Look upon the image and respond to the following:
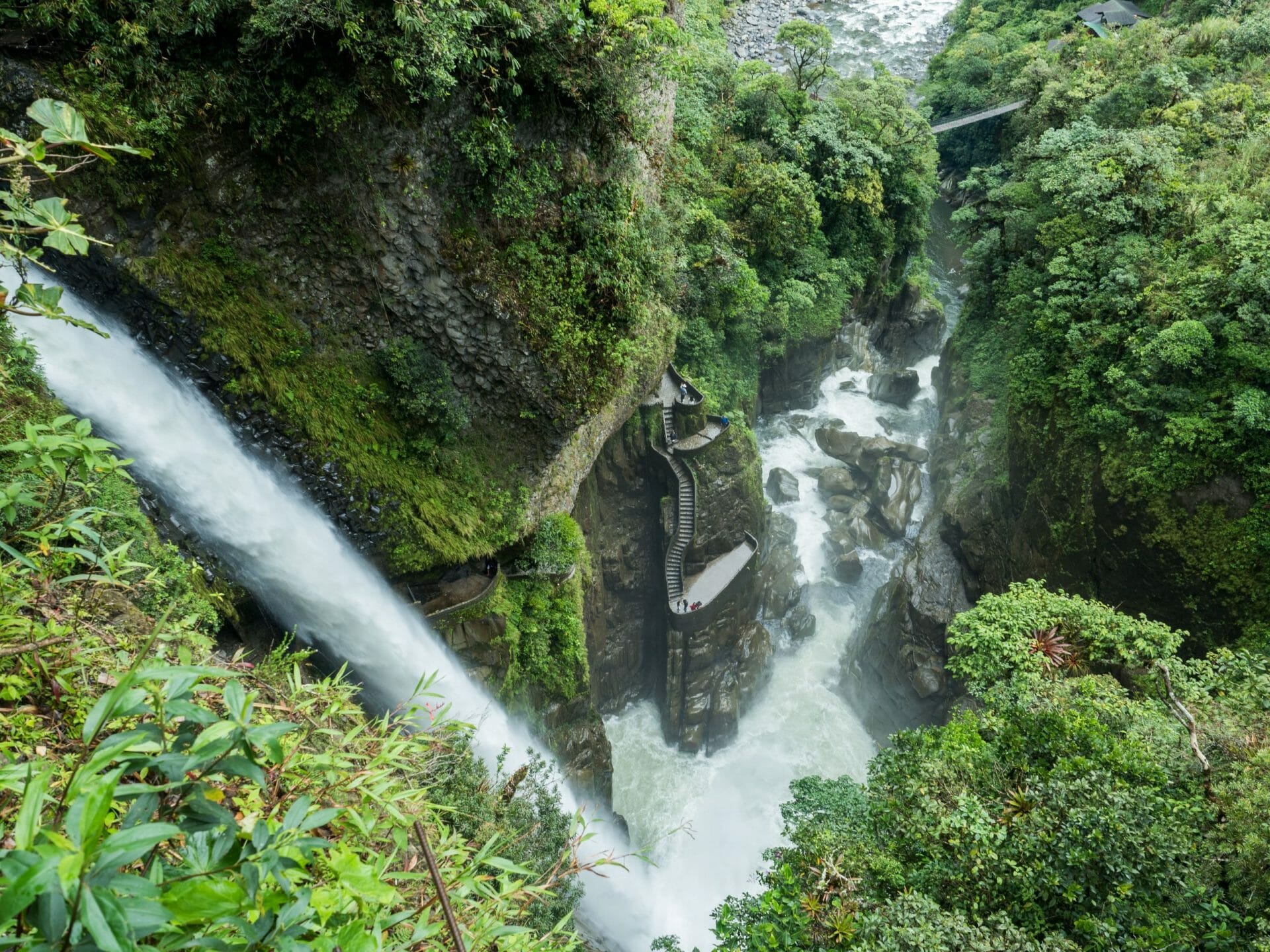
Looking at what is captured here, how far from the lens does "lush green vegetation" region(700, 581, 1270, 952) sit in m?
5.20

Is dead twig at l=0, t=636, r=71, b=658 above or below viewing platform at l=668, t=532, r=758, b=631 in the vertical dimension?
above

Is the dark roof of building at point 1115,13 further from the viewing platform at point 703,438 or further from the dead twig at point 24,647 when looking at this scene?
the dead twig at point 24,647

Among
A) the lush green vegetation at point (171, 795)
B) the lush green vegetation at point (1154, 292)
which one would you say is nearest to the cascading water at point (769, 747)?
the lush green vegetation at point (1154, 292)

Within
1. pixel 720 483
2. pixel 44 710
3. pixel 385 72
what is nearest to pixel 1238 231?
pixel 720 483

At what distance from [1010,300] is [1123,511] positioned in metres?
6.70

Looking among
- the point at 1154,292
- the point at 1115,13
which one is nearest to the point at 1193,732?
the point at 1154,292

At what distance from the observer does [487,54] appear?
779 cm

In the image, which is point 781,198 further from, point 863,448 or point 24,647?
point 24,647

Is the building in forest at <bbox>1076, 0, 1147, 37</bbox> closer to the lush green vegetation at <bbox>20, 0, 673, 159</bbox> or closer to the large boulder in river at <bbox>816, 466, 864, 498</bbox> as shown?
the large boulder in river at <bbox>816, 466, 864, 498</bbox>

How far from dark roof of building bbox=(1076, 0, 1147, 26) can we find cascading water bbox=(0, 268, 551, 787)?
114 ft

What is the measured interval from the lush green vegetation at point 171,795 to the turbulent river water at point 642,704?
2.44 metres

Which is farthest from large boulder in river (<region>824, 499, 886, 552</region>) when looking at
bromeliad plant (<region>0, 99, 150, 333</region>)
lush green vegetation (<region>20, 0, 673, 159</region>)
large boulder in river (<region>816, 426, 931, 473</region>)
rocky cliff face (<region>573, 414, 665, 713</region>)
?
bromeliad plant (<region>0, 99, 150, 333</region>)

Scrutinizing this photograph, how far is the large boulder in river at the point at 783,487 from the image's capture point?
2186 cm

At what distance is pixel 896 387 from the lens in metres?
24.3
